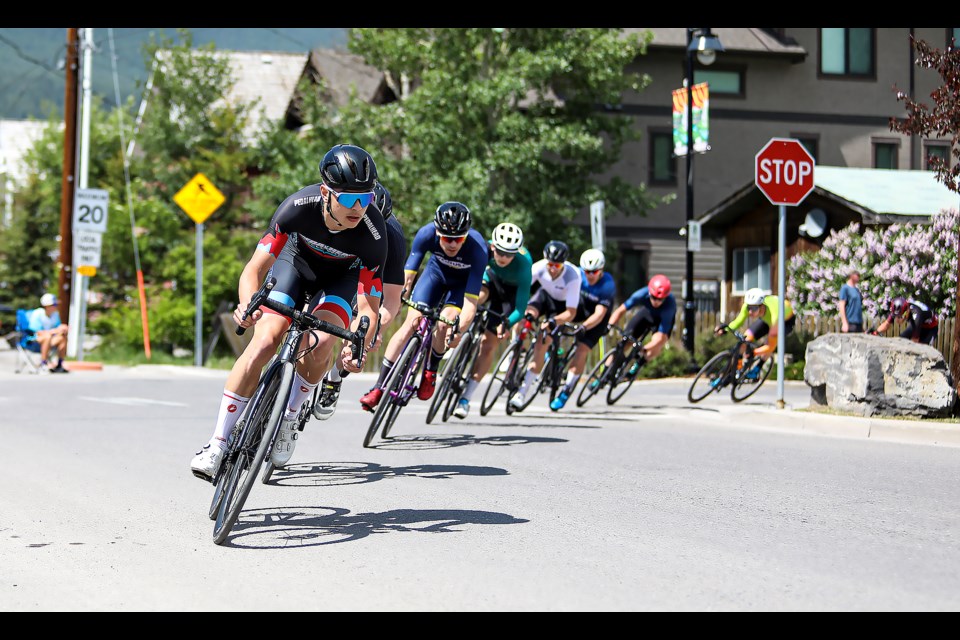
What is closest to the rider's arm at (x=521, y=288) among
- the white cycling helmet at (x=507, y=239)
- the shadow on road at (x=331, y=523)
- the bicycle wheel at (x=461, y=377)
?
the white cycling helmet at (x=507, y=239)

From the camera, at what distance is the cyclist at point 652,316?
17.9 meters

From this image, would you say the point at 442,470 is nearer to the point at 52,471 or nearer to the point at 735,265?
the point at 52,471

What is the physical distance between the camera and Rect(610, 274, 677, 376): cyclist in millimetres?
17906

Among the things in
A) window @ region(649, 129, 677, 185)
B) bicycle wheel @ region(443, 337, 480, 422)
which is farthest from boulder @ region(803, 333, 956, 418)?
window @ region(649, 129, 677, 185)

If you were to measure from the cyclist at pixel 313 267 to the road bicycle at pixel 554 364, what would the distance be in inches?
309

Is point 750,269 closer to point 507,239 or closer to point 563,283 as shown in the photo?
point 563,283

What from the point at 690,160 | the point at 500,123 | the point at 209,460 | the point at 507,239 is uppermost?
the point at 500,123

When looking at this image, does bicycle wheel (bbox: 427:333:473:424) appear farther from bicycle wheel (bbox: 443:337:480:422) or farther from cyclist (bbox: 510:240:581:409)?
cyclist (bbox: 510:240:581:409)

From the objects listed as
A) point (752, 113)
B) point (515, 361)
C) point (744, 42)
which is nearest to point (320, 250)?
point (515, 361)

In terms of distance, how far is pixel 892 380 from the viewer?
1410cm

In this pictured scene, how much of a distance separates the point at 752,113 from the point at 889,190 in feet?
30.0

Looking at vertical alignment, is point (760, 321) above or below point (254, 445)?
above

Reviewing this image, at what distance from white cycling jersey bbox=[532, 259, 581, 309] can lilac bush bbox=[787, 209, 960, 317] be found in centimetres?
1198
